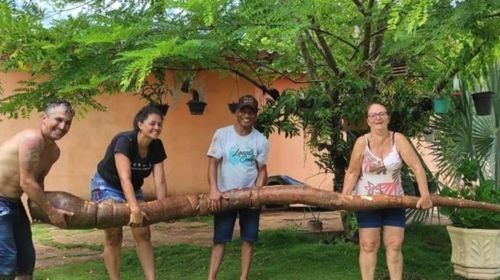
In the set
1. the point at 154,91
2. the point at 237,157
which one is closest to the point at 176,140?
the point at 154,91

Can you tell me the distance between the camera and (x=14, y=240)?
155 inches

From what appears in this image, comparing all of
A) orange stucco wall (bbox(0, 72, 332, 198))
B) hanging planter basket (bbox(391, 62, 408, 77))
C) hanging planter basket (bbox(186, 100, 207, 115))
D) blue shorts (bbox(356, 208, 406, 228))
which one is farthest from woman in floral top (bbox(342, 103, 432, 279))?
orange stucco wall (bbox(0, 72, 332, 198))

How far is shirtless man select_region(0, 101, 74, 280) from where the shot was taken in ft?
12.1

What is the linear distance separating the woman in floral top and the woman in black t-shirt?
5.01 ft

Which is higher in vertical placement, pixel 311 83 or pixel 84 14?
pixel 84 14

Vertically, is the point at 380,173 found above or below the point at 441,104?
below

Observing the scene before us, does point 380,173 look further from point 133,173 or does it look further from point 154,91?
point 154,91

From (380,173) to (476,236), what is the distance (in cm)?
133

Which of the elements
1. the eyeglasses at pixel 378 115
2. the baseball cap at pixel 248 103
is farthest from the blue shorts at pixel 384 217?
the baseball cap at pixel 248 103

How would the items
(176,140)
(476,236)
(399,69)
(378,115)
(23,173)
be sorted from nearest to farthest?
(23,173) → (378,115) → (476,236) → (399,69) → (176,140)

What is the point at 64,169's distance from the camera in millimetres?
9531

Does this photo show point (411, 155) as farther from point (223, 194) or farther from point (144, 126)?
point (144, 126)

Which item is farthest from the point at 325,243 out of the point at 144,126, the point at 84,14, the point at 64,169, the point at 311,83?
the point at 64,169

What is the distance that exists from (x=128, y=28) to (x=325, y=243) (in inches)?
152
